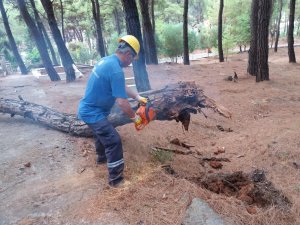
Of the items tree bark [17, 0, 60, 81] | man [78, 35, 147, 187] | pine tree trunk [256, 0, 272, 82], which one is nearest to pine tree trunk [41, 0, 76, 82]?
tree bark [17, 0, 60, 81]

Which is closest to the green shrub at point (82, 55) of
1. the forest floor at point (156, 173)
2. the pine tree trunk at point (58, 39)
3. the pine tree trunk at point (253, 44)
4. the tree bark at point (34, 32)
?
the tree bark at point (34, 32)

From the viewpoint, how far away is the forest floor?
11.0 feet

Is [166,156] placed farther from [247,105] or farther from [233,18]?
[233,18]

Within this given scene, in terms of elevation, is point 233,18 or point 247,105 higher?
point 233,18

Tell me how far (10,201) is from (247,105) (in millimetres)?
6597

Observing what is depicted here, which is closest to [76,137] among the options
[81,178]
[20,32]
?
[81,178]

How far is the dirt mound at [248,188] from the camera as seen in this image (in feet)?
12.0

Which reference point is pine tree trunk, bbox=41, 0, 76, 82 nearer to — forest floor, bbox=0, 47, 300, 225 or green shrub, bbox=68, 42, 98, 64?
forest floor, bbox=0, 47, 300, 225

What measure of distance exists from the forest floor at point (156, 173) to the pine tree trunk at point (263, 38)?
2.59 meters

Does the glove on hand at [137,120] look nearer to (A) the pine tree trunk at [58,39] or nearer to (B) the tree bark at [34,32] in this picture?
(A) the pine tree trunk at [58,39]

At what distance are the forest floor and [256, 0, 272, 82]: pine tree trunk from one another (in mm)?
2594

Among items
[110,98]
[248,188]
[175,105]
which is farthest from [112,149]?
[248,188]

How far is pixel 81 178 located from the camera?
410 centimetres

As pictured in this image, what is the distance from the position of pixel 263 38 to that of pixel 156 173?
801 centimetres
